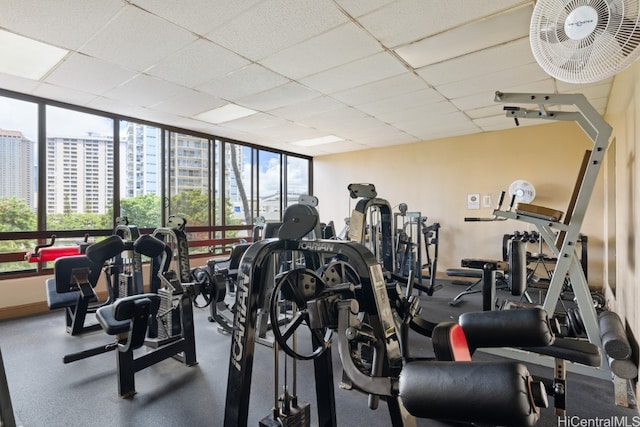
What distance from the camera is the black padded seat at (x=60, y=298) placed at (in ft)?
10.2

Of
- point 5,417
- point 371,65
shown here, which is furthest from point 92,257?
point 371,65

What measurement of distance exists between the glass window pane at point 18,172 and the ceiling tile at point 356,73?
3.42 metres

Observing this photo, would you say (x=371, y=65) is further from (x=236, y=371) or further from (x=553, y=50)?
(x=236, y=371)

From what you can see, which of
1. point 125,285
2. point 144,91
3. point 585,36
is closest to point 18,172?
point 144,91

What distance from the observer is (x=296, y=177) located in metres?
8.03

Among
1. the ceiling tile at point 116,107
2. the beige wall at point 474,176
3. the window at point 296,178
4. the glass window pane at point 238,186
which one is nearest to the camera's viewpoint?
the ceiling tile at point 116,107

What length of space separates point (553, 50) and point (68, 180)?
5308mm

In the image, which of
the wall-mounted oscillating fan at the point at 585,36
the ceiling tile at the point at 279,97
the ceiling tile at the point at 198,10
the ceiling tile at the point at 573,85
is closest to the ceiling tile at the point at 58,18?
the ceiling tile at the point at 198,10

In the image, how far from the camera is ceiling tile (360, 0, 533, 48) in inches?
91.9

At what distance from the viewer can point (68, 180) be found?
4488 mm

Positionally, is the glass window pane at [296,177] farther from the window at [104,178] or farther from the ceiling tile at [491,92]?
the ceiling tile at [491,92]

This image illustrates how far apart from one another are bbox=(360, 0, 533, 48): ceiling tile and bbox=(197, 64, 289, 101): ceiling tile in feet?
4.09

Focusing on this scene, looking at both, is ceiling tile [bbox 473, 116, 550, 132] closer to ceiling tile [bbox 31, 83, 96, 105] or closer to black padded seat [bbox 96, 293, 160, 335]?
black padded seat [bbox 96, 293, 160, 335]

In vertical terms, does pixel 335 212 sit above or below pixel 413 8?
below
